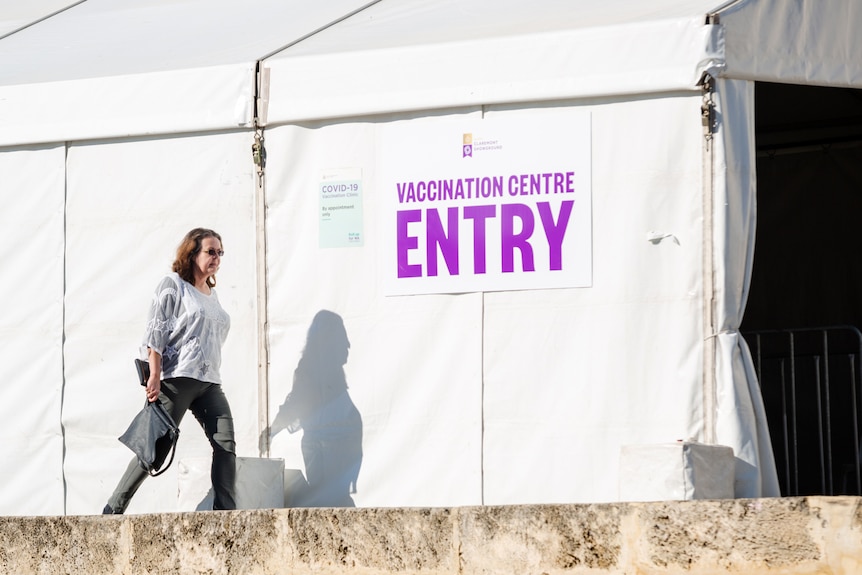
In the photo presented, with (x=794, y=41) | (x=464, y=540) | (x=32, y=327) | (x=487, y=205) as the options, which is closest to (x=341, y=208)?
(x=487, y=205)

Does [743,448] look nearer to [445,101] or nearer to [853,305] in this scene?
[445,101]

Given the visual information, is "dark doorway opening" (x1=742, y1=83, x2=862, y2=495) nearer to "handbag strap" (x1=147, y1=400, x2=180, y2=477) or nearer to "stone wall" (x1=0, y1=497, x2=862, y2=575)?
"stone wall" (x1=0, y1=497, x2=862, y2=575)

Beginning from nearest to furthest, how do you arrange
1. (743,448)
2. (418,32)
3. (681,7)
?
1. (743,448)
2. (681,7)
3. (418,32)

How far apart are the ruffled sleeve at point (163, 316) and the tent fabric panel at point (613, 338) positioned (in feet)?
5.26

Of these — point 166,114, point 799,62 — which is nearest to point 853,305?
point 799,62

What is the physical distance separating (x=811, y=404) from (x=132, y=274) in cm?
512

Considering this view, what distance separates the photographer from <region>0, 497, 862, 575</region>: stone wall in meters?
5.98

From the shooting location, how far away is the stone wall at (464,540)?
598 centimetres

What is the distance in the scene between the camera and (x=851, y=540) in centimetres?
586

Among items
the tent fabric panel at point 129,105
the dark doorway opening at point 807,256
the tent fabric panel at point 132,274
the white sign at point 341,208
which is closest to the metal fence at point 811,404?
the dark doorway opening at point 807,256

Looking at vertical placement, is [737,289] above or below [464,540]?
above

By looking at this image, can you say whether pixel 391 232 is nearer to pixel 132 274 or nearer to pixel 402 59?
pixel 402 59

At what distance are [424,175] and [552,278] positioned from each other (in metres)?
0.88

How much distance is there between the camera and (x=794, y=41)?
770 cm
